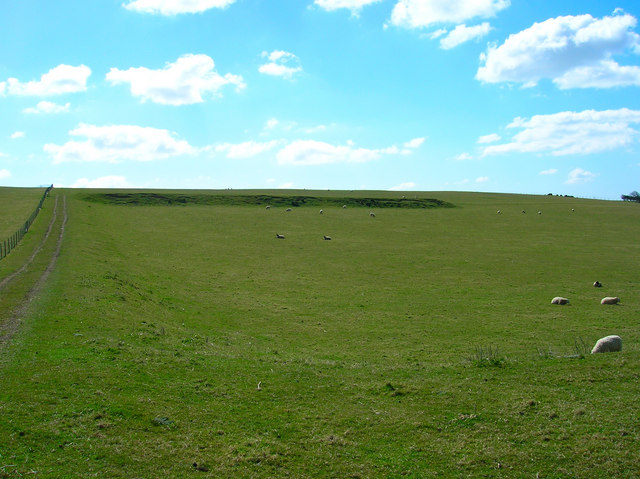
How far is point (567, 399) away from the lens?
42.3 ft

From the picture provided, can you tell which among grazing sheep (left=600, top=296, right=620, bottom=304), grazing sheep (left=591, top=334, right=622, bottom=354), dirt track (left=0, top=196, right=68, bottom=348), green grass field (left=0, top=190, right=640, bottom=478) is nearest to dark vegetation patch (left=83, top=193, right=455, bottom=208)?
dirt track (left=0, top=196, right=68, bottom=348)

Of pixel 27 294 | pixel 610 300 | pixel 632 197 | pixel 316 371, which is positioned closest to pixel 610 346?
pixel 316 371

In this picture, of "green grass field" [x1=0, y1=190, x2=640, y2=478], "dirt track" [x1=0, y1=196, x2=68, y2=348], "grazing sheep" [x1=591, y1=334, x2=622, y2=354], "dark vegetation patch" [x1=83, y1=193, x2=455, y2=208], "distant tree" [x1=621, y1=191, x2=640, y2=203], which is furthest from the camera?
"distant tree" [x1=621, y1=191, x2=640, y2=203]

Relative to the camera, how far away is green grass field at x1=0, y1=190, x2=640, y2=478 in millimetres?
10336

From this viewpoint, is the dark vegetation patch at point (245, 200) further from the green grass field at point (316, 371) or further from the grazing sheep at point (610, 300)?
the grazing sheep at point (610, 300)

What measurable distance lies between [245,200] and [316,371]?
8217 centimetres

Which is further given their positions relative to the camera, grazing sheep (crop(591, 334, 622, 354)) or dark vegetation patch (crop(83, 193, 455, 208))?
dark vegetation patch (crop(83, 193, 455, 208))

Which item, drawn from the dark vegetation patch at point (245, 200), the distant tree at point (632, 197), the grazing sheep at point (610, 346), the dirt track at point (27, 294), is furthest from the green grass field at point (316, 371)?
the distant tree at point (632, 197)

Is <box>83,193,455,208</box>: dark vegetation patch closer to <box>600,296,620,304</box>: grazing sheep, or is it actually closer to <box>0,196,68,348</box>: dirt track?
<box>0,196,68,348</box>: dirt track

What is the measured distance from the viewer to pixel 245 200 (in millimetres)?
95750

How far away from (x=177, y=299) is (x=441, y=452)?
21299 millimetres

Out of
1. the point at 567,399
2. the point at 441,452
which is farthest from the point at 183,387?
the point at 567,399

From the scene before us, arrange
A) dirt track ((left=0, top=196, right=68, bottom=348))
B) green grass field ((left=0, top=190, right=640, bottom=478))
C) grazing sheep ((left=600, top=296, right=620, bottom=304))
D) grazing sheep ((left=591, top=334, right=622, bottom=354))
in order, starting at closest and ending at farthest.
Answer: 1. green grass field ((left=0, top=190, right=640, bottom=478))
2. dirt track ((left=0, top=196, right=68, bottom=348))
3. grazing sheep ((left=591, top=334, right=622, bottom=354))
4. grazing sheep ((left=600, top=296, right=620, bottom=304))

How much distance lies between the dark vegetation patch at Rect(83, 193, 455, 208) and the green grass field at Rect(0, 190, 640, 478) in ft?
161
